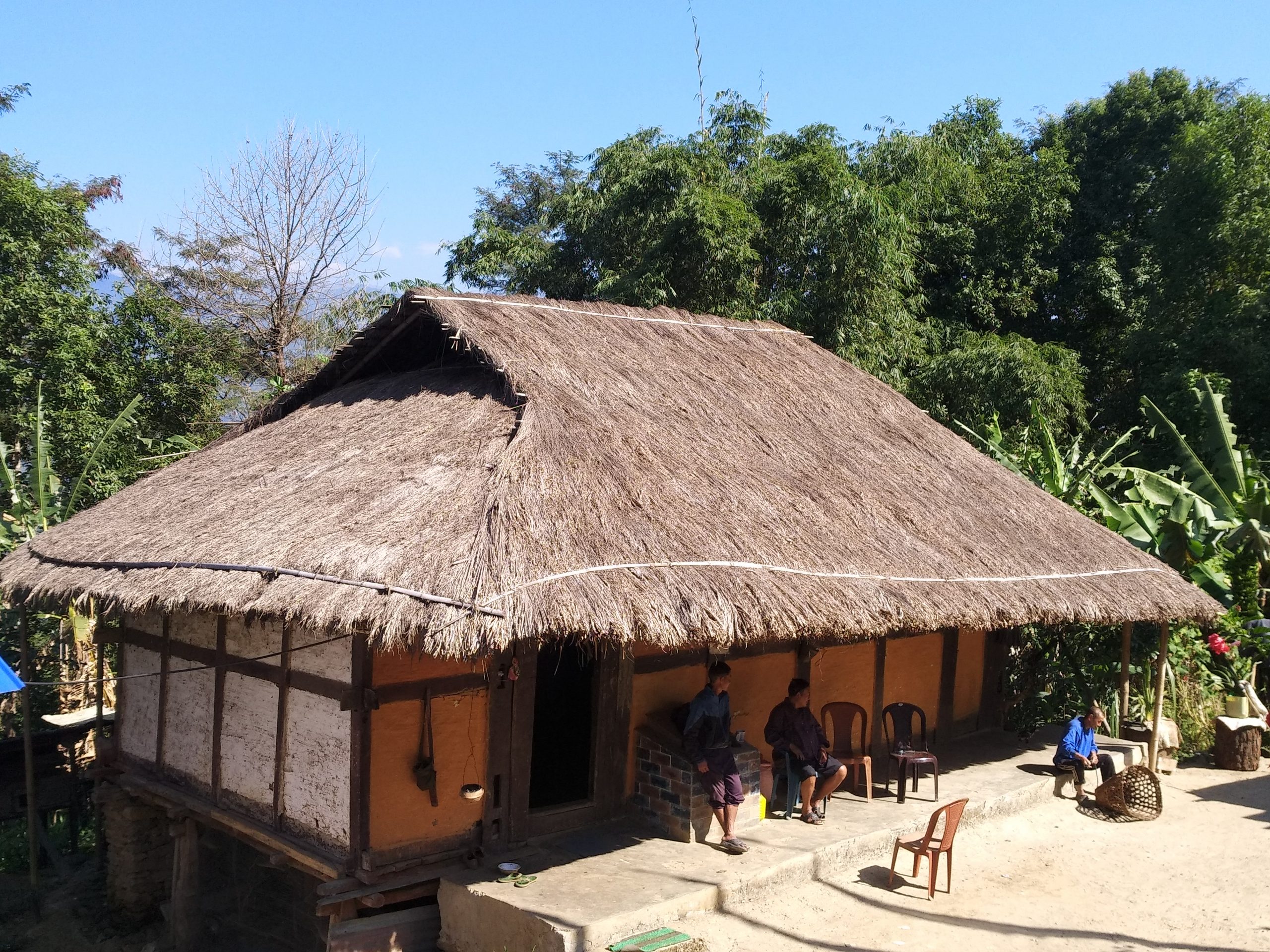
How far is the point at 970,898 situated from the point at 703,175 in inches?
455

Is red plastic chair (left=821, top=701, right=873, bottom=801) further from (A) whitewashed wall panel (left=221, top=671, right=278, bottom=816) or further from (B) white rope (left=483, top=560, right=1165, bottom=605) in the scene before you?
(A) whitewashed wall panel (left=221, top=671, right=278, bottom=816)

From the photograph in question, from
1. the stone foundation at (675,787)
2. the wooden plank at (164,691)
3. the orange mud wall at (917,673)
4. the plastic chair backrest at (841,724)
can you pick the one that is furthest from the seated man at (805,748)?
the wooden plank at (164,691)

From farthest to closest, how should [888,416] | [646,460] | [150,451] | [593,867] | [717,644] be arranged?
[150,451] < [888,416] < [646,460] < [593,867] < [717,644]

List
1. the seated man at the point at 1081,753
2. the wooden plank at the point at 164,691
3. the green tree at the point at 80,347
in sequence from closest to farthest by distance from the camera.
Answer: the wooden plank at the point at 164,691
the seated man at the point at 1081,753
the green tree at the point at 80,347

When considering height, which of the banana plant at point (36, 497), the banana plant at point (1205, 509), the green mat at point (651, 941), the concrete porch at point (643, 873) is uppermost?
the banana plant at point (1205, 509)

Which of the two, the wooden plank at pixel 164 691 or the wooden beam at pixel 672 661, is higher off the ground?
the wooden beam at pixel 672 661

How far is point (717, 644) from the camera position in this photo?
626 centimetres

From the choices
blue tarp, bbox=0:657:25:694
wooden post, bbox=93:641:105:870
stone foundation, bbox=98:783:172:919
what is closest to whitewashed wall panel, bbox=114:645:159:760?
wooden post, bbox=93:641:105:870

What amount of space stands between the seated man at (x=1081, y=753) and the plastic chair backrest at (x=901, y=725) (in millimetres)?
1271

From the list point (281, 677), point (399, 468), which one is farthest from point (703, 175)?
point (281, 677)

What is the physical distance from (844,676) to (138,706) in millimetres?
6342

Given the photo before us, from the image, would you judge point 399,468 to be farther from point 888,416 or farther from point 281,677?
point 888,416

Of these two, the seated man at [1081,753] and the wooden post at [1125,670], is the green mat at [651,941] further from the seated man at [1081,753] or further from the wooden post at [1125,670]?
the wooden post at [1125,670]

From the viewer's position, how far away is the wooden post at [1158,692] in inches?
396
